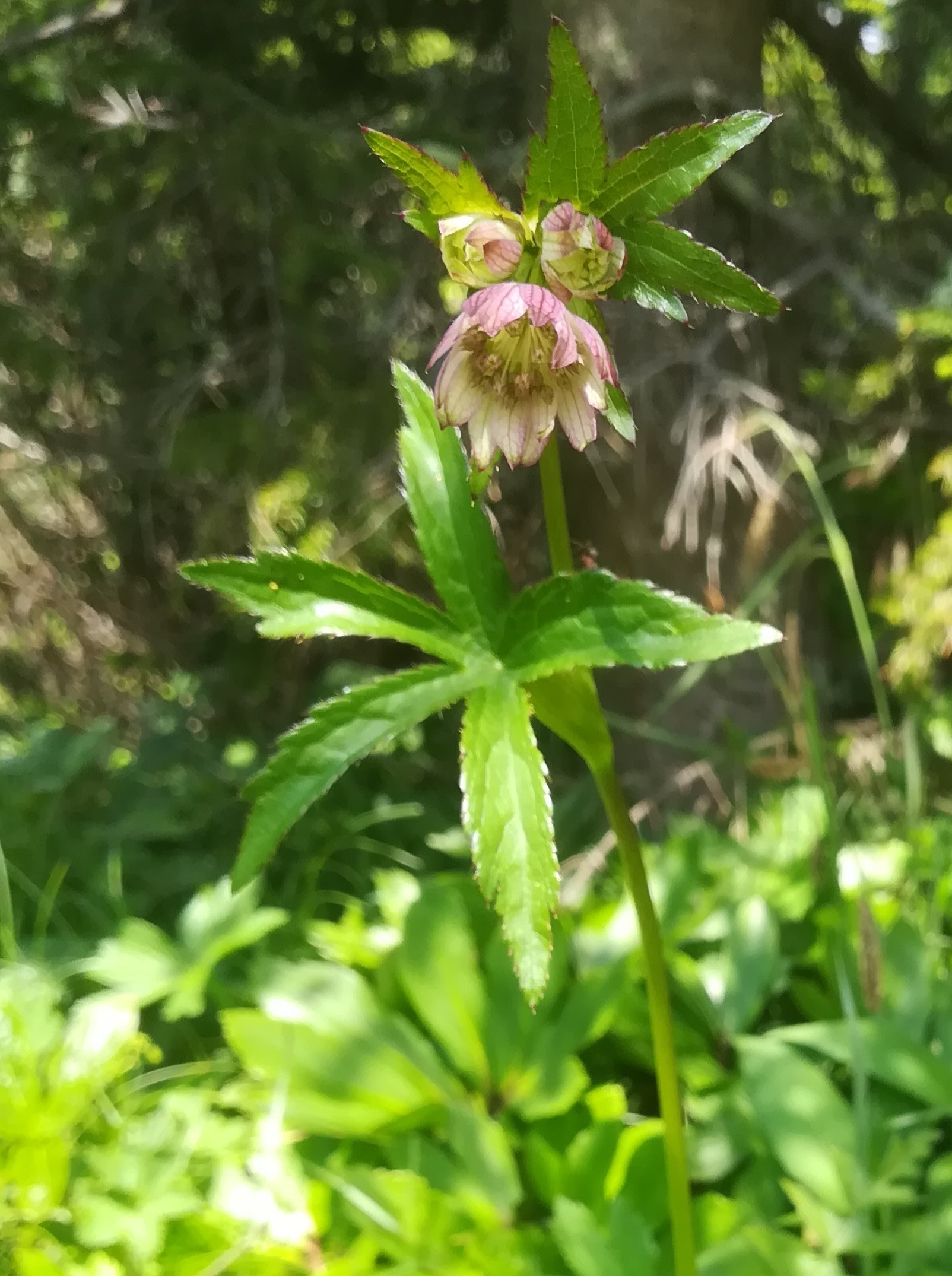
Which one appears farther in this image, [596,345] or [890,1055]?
[890,1055]

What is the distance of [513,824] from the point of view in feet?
1.62

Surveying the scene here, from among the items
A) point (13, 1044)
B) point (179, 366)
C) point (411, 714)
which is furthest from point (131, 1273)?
point (179, 366)

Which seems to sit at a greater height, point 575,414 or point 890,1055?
point 575,414

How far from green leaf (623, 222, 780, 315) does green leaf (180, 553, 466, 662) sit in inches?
9.2

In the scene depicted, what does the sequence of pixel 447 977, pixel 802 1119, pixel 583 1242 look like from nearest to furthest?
pixel 583 1242 → pixel 802 1119 → pixel 447 977

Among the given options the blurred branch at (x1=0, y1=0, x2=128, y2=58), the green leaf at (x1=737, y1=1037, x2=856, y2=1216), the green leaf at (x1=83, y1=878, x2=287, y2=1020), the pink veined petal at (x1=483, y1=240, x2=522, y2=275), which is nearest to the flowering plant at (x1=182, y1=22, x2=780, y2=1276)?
the pink veined petal at (x1=483, y1=240, x2=522, y2=275)

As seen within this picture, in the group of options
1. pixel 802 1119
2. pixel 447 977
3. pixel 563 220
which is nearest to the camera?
pixel 563 220

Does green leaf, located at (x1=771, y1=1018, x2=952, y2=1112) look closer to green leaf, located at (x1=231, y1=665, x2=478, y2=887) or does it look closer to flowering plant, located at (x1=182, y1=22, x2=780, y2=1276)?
flowering plant, located at (x1=182, y1=22, x2=780, y2=1276)

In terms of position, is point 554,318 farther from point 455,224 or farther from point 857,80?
point 857,80

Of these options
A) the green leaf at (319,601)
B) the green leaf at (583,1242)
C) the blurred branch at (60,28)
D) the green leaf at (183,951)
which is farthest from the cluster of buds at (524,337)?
the blurred branch at (60,28)

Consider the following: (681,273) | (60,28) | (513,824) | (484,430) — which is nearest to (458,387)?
(484,430)

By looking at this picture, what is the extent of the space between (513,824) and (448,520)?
213 mm

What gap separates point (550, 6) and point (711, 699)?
124 centimetres

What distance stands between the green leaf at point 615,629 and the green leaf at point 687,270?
16 centimetres
